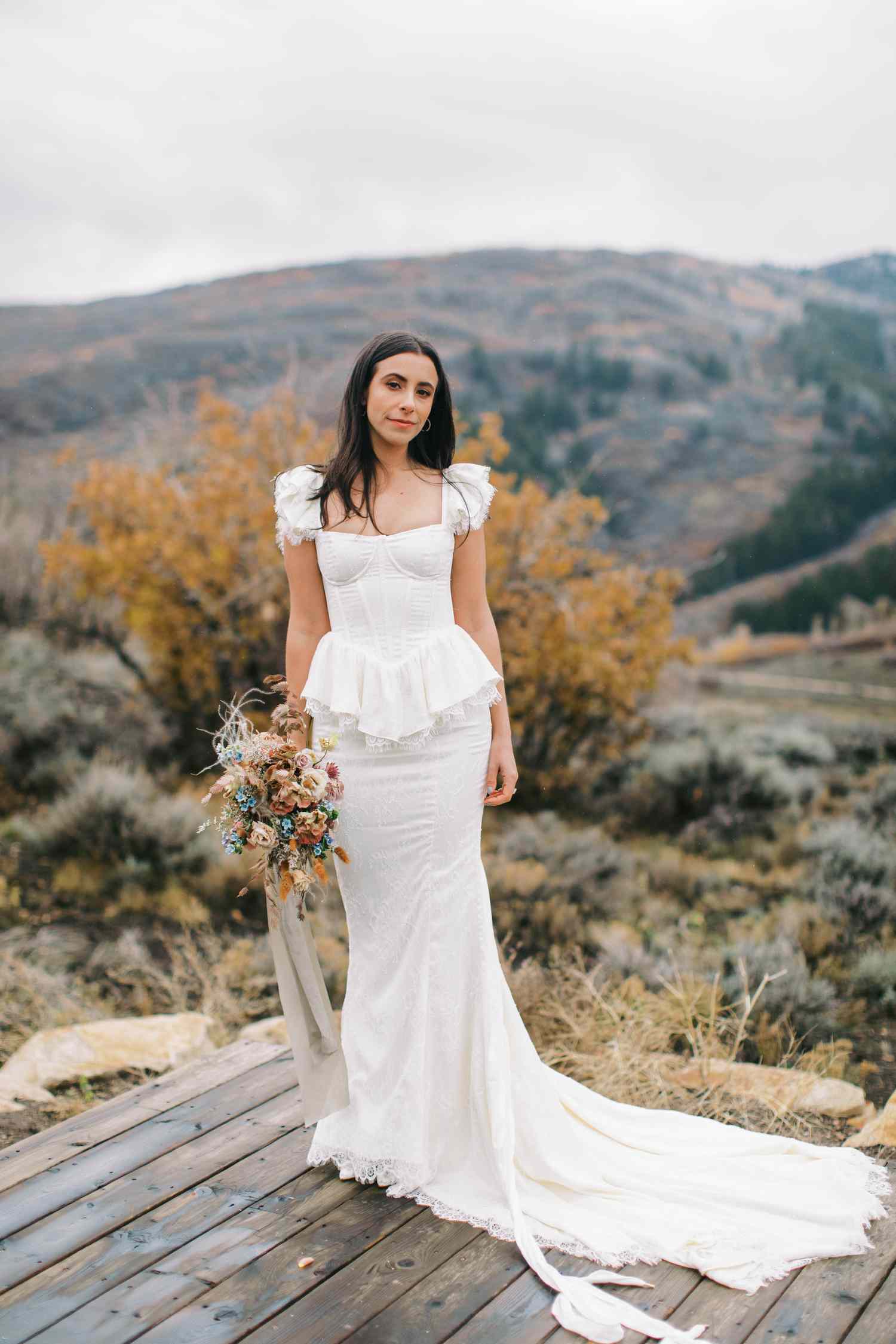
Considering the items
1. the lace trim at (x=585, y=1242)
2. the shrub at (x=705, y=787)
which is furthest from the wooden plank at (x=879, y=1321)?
the shrub at (x=705, y=787)

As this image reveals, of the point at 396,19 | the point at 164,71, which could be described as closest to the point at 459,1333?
the point at 164,71

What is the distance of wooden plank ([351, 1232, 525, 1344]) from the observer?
2.32m

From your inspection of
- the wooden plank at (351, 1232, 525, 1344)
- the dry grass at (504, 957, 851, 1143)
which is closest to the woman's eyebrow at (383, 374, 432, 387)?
the wooden plank at (351, 1232, 525, 1344)

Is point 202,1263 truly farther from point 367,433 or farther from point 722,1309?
point 367,433

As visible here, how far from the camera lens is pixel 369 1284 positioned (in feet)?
8.18

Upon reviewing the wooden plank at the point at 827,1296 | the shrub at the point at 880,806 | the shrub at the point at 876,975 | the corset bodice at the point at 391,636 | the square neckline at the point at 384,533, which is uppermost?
the square neckline at the point at 384,533

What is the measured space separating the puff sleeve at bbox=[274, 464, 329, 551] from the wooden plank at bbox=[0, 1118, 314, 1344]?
5.85 feet

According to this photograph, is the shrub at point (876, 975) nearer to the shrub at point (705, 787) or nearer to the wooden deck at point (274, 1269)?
the wooden deck at point (274, 1269)

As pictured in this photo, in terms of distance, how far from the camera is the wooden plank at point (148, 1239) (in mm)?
2402

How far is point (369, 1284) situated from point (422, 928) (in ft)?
2.79

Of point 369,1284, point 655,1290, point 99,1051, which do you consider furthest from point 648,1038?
point 99,1051

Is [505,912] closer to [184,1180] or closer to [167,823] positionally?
[167,823]

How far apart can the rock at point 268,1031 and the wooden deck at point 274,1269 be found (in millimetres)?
1277

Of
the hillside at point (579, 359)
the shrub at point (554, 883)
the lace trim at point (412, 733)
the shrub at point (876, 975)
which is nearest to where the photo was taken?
the lace trim at point (412, 733)
